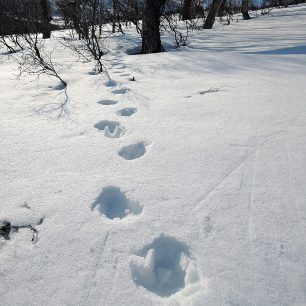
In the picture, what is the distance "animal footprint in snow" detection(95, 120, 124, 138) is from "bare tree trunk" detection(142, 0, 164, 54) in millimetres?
3254

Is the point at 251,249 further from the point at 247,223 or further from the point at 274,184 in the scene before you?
the point at 274,184

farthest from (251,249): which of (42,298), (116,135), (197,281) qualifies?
(116,135)

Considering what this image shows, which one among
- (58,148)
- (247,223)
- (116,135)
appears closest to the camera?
(247,223)

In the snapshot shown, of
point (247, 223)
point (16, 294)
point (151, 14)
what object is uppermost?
point (151, 14)

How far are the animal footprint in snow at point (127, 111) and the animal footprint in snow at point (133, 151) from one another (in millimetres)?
522

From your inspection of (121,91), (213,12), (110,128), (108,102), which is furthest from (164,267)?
(213,12)

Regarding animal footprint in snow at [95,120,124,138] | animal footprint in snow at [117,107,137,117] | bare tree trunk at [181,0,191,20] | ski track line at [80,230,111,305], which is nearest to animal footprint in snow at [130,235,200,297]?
ski track line at [80,230,111,305]

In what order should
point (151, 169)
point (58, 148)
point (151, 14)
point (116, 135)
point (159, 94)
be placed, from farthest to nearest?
point (151, 14), point (159, 94), point (116, 135), point (58, 148), point (151, 169)

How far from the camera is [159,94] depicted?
8.78 feet

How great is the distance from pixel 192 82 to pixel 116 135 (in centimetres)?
125

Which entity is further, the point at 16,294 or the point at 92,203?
the point at 92,203

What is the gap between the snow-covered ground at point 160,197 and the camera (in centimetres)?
103

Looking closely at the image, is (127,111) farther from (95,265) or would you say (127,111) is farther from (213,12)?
(213,12)

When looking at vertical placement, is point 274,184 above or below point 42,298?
above
